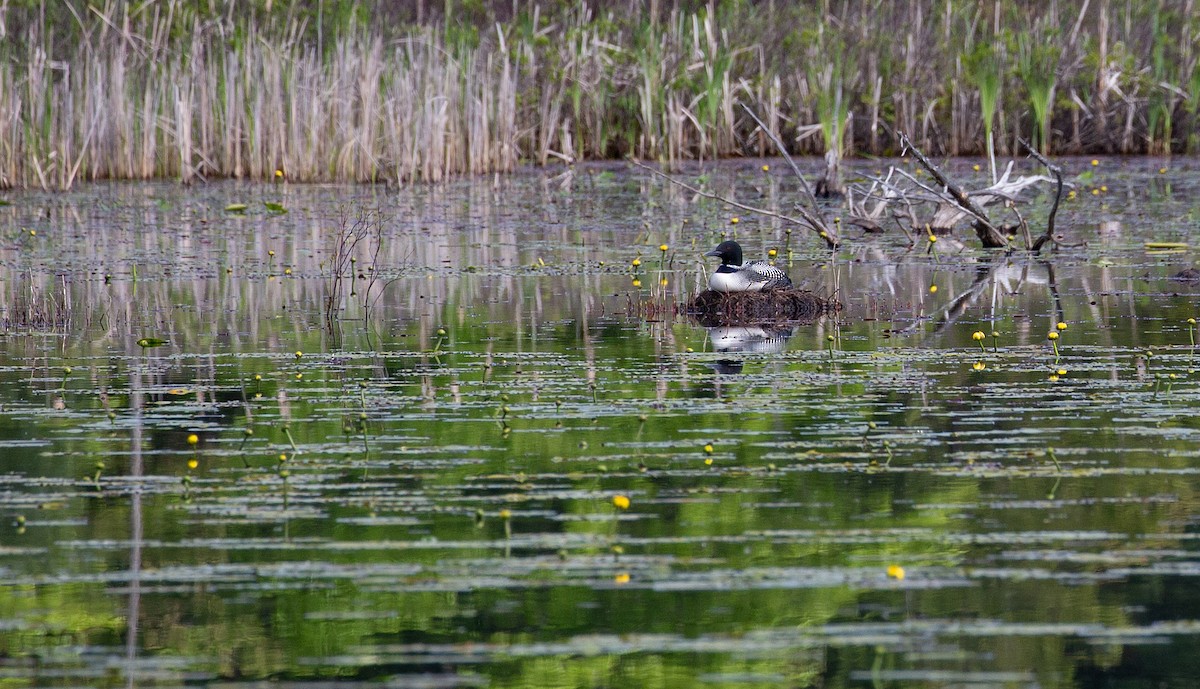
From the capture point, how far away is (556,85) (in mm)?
21156

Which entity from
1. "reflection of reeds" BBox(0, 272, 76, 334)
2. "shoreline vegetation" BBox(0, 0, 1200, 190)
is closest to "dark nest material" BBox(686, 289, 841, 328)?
"reflection of reeds" BBox(0, 272, 76, 334)

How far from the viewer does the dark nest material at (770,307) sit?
9.19 m

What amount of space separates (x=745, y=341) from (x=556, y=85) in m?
13.2

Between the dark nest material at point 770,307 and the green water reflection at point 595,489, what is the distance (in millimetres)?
153

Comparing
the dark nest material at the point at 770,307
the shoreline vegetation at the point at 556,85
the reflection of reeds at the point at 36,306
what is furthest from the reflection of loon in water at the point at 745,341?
the shoreline vegetation at the point at 556,85

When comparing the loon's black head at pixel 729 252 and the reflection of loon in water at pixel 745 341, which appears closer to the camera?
the reflection of loon in water at pixel 745 341

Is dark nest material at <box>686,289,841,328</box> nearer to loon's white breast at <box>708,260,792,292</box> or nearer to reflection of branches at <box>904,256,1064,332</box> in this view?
loon's white breast at <box>708,260,792,292</box>

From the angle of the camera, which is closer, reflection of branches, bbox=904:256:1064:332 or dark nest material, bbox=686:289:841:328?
reflection of branches, bbox=904:256:1064:332

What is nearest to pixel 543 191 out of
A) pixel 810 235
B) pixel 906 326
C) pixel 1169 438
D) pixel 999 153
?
pixel 810 235

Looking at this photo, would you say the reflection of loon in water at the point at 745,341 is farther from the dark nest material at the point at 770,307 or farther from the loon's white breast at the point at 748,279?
the loon's white breast at the point at 748,279

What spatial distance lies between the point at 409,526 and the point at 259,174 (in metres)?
14.0

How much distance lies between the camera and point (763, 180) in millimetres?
18656

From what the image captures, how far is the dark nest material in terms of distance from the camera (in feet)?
30.1

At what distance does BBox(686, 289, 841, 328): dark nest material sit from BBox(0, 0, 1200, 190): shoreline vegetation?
7.49 meters
